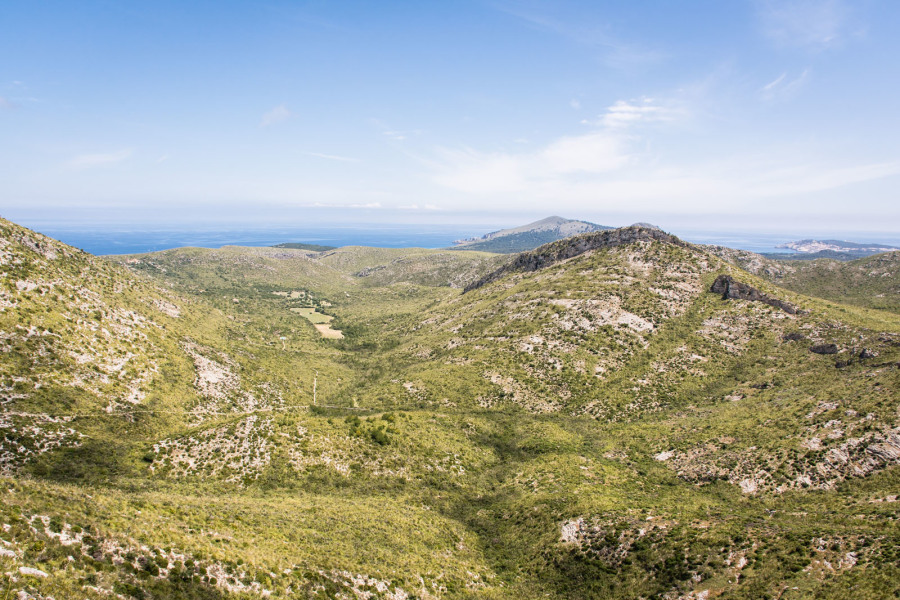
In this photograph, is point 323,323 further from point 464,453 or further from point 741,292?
point 741,292

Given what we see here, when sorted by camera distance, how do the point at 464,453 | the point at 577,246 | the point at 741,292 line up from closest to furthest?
the point at 464,453 < the point at 741,292 < the point at 577,246

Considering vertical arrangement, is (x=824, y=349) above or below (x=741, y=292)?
below

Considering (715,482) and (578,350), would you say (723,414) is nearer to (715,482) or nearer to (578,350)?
(715,482)

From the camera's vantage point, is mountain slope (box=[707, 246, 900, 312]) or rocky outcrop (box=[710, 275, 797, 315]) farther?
mountain slope (box=[707, 246, 900, 312])

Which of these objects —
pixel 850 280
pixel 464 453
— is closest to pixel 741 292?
pixel 464 453

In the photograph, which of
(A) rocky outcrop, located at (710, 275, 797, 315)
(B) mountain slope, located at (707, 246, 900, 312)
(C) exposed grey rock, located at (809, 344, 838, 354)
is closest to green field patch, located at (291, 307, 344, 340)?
(A) rocky outcrop, located at (710, 275, 797, 315)

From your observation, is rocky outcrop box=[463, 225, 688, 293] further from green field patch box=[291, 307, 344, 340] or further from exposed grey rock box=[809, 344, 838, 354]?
green field patch box=[291, 307, 344, 340]

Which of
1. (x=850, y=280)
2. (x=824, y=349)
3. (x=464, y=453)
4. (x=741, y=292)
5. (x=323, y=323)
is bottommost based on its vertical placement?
(x=464, y=453)
